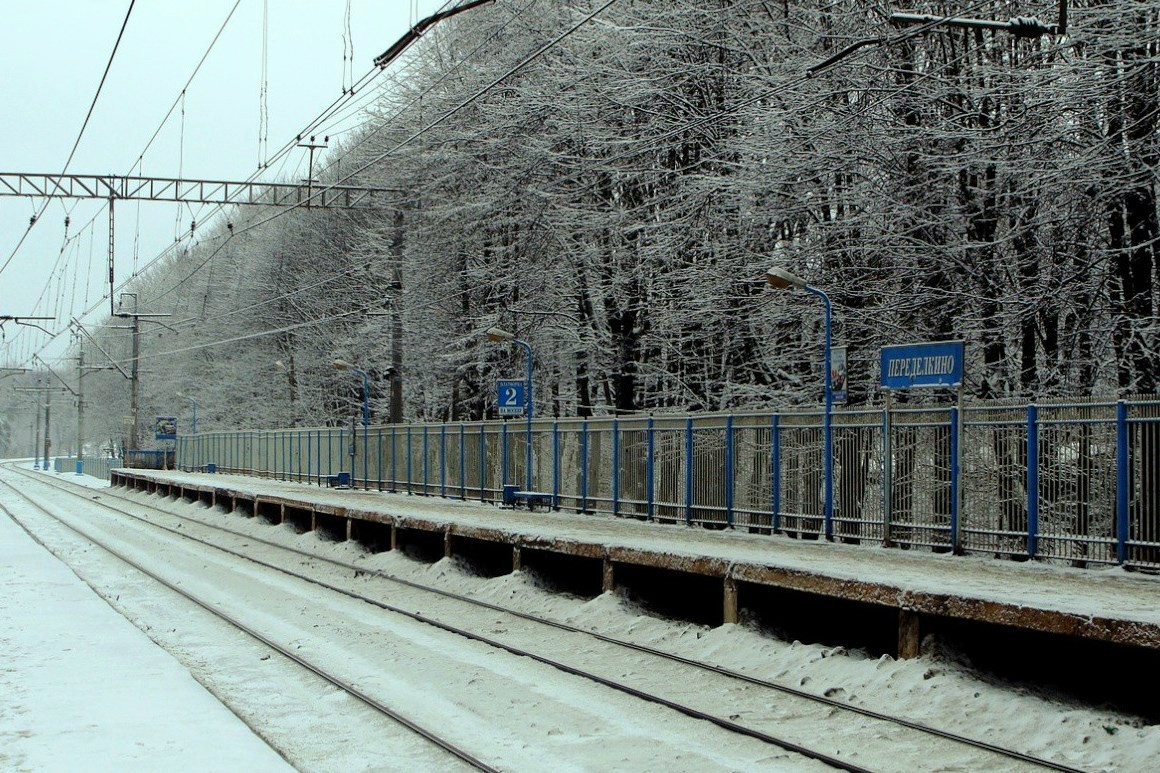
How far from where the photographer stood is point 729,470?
67.7 feet

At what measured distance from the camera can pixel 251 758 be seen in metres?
8.08

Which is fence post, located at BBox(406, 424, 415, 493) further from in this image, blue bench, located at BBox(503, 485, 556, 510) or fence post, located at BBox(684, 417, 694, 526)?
fence post, located at BBox(684, 417, 694, 526)

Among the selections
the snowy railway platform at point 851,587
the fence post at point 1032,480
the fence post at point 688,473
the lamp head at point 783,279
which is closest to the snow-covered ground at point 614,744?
the snowy railway platform at point 851,587

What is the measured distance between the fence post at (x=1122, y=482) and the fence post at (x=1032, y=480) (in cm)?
103

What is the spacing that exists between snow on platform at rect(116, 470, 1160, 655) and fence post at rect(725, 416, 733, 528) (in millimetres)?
274

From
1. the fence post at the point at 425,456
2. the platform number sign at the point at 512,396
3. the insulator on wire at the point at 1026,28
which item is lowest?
the fence post at the point at 425,456

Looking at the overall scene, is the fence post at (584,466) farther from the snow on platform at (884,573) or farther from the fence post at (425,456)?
the fence post at (425,456)

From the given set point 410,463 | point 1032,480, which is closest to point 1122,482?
point 1032,480

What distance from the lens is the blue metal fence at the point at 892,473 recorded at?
13766mm

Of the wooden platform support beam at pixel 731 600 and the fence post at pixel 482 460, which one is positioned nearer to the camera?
the wooden platform support beam at pixel 731 600

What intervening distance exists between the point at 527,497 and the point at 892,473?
11930 mm

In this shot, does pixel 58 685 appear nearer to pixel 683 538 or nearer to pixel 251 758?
pixel 251 758

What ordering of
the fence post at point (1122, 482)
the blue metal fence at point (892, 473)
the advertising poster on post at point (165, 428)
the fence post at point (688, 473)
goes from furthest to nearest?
the advertising poster on post at point (165, 428) → the fence post at point (688, 473) → the blue metal fence at point (892, 473) → the fence post at point (1122, 482)

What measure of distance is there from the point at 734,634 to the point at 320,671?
4.13 metres
